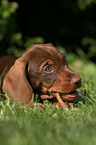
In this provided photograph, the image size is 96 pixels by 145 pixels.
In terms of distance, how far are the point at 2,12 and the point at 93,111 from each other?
4.74 metres

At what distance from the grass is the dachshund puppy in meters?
0.16

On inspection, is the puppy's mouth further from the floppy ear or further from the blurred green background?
the blurred green background

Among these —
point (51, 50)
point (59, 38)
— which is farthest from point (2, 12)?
point (51, 50)

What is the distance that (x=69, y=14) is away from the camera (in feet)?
32.1

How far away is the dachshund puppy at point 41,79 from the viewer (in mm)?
3305

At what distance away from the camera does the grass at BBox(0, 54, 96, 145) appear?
6.74ft

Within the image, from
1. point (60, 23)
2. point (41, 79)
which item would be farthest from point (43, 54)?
point (60, 23)

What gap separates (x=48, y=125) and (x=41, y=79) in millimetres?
963

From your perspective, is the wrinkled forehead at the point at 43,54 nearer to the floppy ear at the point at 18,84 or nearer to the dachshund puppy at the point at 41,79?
the dachshund puppy at the point at 41,79

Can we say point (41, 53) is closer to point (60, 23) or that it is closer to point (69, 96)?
point (69, 96)

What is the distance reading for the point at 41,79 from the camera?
3.42 meters

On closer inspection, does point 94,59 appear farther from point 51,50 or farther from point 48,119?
point 48,119

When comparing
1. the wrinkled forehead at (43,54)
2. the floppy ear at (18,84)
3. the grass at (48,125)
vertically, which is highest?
the wrinkled forehead at (43,54)

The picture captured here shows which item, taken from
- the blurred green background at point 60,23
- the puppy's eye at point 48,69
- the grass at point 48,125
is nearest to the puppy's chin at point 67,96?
the grass at point 48,125
